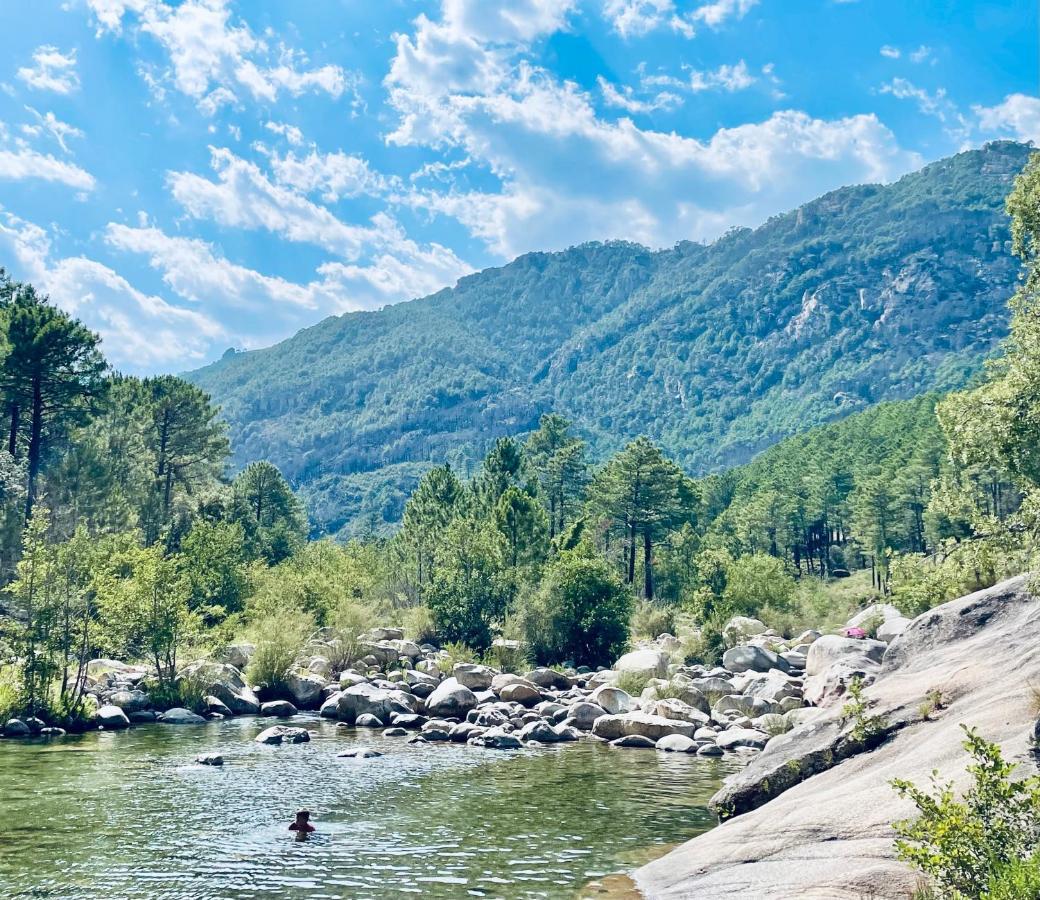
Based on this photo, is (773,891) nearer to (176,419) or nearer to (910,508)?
(176,419)

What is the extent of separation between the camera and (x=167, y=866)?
53.5 ft

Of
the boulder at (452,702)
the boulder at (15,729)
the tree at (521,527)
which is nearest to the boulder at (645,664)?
the boulder at (452,702)

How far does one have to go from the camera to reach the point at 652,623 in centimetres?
6606

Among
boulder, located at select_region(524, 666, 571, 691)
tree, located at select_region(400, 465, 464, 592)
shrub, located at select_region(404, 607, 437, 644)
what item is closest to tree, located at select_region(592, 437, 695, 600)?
tree, located at select_region(400, 465, 464, 592)

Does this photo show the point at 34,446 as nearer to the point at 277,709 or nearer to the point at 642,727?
the point at 277,709

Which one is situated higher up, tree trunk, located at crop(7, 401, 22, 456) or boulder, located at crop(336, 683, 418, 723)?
tree trunk, located at crop(7, 401, 22, 456)

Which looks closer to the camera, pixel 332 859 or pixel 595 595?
pixel 332 859

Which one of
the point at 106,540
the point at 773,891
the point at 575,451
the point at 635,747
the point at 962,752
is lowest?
the point at 635,747

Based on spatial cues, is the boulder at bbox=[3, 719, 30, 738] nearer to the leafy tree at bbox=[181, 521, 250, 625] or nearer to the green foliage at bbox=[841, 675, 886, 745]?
the leafy tree at bbox=[181, 521, 250, 625]

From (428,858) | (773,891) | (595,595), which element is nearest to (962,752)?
(773,891)

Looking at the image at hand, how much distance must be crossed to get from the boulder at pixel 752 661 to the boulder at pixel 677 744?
617 inches

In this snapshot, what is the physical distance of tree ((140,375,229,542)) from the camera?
74062 mm

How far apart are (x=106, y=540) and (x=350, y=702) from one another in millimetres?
15875

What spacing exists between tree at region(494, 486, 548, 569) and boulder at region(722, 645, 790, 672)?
1684 cm
